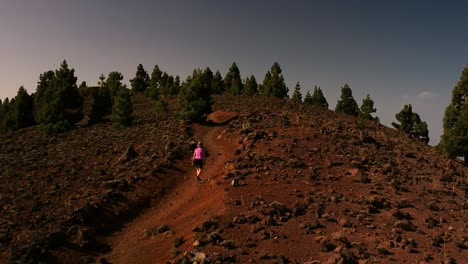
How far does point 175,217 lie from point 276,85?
76.0 m

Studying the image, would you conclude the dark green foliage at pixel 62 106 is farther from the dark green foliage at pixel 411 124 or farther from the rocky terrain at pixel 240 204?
the dark green foliage at pixel 411 124

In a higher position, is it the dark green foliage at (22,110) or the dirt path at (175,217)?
the dark green foliage at (22,110)

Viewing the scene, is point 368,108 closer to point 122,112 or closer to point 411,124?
point 411,124

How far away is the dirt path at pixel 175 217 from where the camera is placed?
16156 mm

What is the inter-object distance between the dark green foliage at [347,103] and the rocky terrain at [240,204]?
54874 millimetres

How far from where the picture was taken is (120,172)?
28125 millimetres

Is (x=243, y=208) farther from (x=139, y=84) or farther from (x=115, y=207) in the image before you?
(x=139, y=84)

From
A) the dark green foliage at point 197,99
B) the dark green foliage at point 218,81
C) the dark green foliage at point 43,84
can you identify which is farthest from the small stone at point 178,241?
the dark green foliage at point 218,81

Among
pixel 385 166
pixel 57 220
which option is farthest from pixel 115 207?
pixel 385 166

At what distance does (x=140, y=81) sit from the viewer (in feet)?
367

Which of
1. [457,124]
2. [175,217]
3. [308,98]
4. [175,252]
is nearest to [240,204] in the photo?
[175,217]

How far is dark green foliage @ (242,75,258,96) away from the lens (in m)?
97.4

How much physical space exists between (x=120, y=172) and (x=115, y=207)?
6.75 metres

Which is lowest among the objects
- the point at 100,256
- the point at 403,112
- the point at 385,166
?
the point at 100,256
